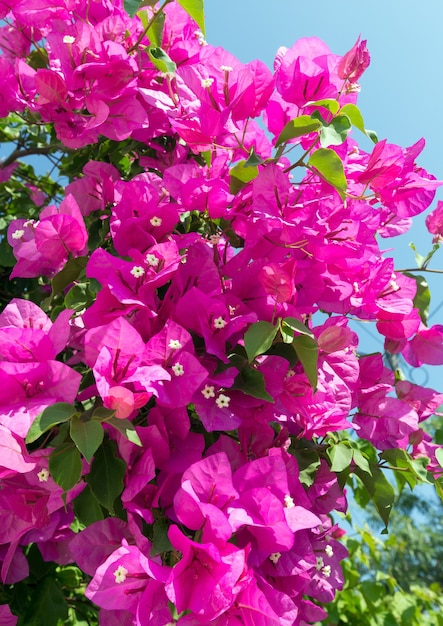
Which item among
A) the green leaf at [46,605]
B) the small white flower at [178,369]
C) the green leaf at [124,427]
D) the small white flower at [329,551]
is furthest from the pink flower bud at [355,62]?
the green leaf at [46,605]

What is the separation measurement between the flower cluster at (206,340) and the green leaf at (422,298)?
115mm

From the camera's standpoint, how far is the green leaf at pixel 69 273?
3.36ft

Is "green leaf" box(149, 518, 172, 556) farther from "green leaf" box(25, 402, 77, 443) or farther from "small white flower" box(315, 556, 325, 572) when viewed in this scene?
"small white flower" box(315, 556, 325, 572)

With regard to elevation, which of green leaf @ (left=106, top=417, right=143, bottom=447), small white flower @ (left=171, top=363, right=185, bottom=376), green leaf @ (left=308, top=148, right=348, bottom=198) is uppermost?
green leaf @ (left=308, top=148, right=348, bottom=198)

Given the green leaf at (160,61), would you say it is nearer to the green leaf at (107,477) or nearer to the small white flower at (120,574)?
the green leaf at (107,477)

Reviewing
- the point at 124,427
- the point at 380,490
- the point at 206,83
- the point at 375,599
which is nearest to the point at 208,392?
the point at 124,427

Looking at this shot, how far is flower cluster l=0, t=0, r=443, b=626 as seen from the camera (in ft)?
2.52

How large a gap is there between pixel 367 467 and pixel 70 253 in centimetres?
60

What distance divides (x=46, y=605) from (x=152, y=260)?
69cm

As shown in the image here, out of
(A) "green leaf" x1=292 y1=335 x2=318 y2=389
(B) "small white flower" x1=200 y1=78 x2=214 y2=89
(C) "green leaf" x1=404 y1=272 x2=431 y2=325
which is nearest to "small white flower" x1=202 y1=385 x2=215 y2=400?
(A) "green leaf" x1=292 y1=335 x2=318 y2=389

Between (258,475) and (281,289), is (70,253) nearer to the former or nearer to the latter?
(281,289)

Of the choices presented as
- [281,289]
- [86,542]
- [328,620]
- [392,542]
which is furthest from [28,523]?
[392,542]

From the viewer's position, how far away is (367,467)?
97cm

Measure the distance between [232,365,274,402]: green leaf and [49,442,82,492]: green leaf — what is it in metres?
0.24
